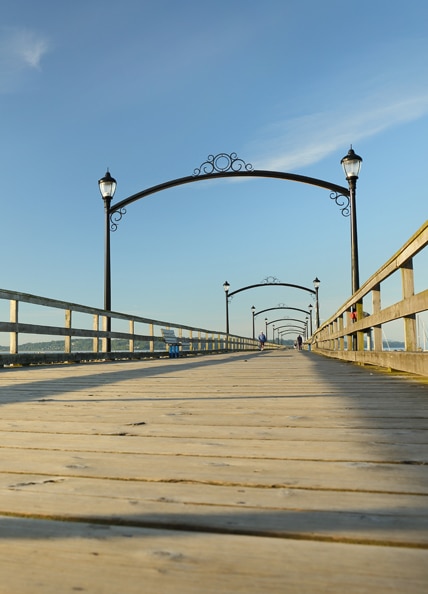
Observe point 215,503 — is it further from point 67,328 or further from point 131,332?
point 131,332

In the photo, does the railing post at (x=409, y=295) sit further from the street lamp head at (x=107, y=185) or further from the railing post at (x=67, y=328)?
the street lamp head at (x=107, y=185)

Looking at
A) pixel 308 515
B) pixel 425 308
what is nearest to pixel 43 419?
pixel 308 515

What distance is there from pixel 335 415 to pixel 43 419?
1688 mm

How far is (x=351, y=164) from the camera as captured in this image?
10062 millimetres

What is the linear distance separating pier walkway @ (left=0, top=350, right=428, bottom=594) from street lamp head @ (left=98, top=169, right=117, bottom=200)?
386 inches

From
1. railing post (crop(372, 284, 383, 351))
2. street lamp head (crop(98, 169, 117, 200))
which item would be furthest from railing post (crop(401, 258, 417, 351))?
street lamp head (crop(98, 169, 117, 200))

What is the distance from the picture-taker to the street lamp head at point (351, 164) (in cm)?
1002

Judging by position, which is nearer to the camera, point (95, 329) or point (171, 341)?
point (95, 329)

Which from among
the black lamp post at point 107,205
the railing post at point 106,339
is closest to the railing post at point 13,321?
the railing post at point 106,339

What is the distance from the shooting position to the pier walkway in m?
0.86

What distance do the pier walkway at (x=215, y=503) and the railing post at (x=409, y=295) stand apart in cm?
189

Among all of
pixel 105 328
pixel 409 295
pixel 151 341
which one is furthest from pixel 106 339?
pixel 409 295

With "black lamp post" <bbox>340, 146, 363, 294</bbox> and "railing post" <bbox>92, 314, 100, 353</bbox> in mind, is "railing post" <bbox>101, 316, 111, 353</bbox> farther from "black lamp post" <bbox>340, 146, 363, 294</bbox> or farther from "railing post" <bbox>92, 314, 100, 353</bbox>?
"black lamp post" <bbox>340, 146, 363, 294</bbox>

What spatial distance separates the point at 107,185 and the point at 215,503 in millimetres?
11370
